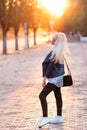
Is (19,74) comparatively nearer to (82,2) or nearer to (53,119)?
(53,119)

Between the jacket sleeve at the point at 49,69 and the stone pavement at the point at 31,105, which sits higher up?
the jacket sleeve at the point at 49,69

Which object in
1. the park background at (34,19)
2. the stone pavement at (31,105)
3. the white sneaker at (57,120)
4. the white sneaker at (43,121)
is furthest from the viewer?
the park background at (34,19)

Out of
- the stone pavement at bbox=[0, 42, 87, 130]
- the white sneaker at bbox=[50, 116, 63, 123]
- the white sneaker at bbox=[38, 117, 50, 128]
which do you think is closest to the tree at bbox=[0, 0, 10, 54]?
the stone pavement at bbox=[0, 42, 87, 130]

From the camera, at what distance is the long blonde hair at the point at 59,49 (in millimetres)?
8758

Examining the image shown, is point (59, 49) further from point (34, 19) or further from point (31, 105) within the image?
point (34, 19)

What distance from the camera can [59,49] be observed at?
28.7 feet

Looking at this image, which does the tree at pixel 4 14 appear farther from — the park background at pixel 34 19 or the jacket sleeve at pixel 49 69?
the jacket sleeve at pixel 49 69

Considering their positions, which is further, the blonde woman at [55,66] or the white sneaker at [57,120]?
the white sneaker at [57,120]

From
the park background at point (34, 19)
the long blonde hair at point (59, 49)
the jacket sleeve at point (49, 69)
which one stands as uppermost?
the long blonde hair at point (59, 49)

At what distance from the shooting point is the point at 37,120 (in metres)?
9.66

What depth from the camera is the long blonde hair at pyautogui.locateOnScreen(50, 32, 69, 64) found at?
876cm

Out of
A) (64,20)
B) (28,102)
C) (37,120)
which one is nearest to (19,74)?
(28,102)

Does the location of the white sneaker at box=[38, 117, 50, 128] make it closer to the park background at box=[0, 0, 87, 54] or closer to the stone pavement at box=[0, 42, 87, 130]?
the stone pavement at box=[0, 42, 87, 130]

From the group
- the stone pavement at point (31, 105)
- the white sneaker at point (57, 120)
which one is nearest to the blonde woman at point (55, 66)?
the white sneaker at point (57, 120)
